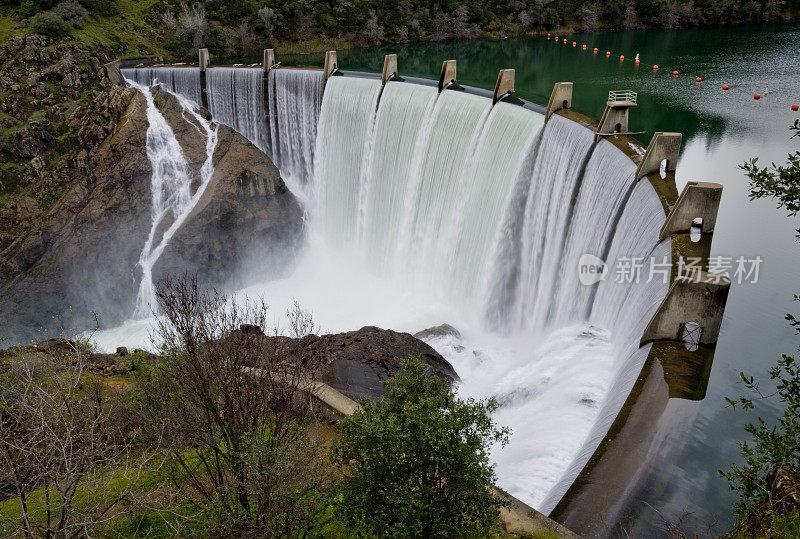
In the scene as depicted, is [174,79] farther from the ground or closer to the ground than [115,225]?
farther from the ground

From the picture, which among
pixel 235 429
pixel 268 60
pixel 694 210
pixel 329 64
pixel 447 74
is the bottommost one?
pixel 235 429

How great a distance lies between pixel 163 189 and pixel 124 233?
326 centimetres

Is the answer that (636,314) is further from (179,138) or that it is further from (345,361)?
(179,138)

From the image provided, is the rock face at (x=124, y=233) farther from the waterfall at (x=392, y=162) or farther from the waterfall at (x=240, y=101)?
the waterfall at (x=392, y=162)

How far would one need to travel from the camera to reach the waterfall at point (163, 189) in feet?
102

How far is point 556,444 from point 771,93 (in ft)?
120

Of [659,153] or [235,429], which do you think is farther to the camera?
[659,153]

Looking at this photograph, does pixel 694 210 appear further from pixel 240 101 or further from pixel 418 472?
pixel 240 101

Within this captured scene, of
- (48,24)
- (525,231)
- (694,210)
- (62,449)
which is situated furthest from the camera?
(48,24)

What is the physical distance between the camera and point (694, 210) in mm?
15039

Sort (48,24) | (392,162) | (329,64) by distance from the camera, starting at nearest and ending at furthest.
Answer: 1. (392,162)
2. (329,64)
3. (48,24)

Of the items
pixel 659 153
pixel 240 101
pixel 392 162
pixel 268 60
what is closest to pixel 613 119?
pixel 659 153

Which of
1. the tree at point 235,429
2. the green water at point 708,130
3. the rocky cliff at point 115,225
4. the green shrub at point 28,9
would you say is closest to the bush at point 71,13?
the green shrub at point 28,9

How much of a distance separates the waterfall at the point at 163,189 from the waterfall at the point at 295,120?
4.15 m
